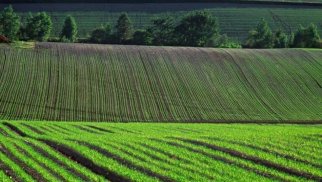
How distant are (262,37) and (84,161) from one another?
265 feet

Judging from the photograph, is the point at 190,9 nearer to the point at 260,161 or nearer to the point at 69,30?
the point at 69,30

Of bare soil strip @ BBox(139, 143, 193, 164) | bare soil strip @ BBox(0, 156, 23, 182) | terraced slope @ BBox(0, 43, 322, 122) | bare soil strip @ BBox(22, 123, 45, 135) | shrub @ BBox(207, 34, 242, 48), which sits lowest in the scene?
shrub @ BBox(207, 34, 242, 48)

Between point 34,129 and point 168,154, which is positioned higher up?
point 168,154

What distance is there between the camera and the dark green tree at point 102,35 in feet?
333

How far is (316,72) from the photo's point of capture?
7162cm

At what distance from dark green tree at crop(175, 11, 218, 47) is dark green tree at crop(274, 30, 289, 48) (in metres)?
11.5

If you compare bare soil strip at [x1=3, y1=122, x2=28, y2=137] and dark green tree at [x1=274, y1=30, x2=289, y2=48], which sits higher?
bare soil strip at [x1=3, y1=122, x2=28, y2=137]

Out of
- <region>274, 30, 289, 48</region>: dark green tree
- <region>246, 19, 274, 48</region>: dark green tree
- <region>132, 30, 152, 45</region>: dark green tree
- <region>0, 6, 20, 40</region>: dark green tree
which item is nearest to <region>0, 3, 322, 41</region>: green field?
<region>246, 19, 274, 48</region>: dark green tree

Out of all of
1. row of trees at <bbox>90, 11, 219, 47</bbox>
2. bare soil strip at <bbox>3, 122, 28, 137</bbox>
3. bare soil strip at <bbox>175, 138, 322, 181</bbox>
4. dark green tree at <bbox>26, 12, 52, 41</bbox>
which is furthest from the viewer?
row of trees at <bbox>90, 11, 219, 47</bbox>

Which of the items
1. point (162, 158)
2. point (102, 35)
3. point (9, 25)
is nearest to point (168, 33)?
point (102, 35)

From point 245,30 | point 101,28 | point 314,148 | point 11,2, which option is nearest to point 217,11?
point 245,30

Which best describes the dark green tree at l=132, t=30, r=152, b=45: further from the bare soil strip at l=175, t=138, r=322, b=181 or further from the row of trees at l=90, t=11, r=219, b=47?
the bare soil strip at l=175, t=138, r=322, b=181

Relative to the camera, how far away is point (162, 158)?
89.8 ft

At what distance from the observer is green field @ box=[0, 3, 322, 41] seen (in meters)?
114
